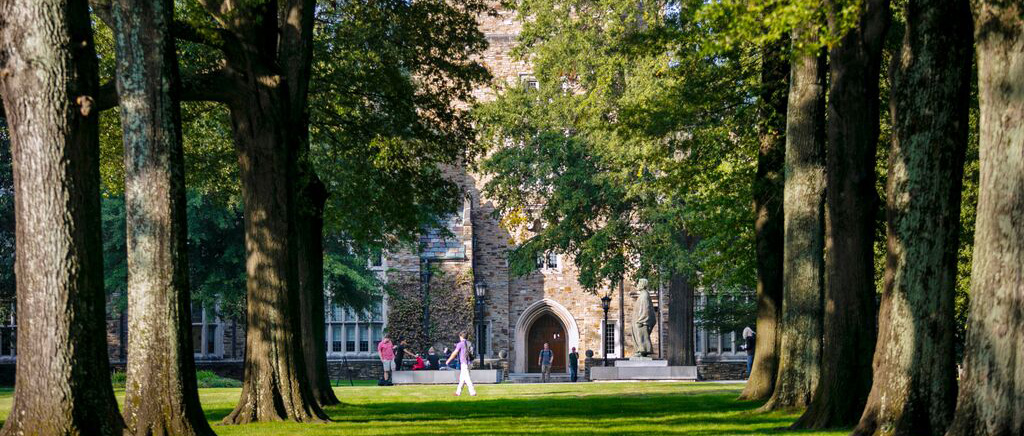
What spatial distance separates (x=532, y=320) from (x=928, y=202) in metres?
40.3

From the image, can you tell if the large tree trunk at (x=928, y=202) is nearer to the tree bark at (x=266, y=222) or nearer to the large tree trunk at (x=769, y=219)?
the tree bark at (x=266, y=222)

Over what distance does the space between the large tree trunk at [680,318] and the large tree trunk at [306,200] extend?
20.1m

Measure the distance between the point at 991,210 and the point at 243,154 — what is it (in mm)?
9949

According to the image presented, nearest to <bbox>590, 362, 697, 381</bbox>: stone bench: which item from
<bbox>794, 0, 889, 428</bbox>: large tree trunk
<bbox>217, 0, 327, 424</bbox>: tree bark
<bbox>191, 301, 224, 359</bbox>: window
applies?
<bbox>191, 301, 224, 359</bbox>: window

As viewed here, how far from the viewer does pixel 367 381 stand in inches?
1870

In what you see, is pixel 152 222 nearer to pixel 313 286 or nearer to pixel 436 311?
pixel 313 286

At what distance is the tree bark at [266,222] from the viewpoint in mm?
16297

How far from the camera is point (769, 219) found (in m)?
22.0

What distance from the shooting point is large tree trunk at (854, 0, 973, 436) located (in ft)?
36.8

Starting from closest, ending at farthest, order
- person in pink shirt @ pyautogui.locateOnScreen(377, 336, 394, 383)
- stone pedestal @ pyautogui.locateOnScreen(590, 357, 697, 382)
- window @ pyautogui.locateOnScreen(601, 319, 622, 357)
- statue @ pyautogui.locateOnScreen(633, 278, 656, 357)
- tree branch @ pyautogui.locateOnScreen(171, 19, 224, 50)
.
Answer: tree branch @ pyautogui.locateOnScreen(171, 19, 224, 50)
stone pedestal @ pyautogui.locateOnScreen(590, 357, 697, 382)
person in pink shirt @ pyautogui.locateOnScreen(377, 336, 394, 383)
statue @ pyautogui.locateOnScreen(633, 278, 656, 357)
window @ pyautogui.locateOnScreen(601, 319, 622, 357)

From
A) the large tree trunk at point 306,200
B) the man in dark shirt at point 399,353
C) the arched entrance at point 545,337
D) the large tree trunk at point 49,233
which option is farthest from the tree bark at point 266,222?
the arched entrance at point 545,337

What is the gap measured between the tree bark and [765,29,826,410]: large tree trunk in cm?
639

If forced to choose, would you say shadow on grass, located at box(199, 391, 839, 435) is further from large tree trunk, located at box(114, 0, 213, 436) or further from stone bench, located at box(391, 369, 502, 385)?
stone bench, located at box(391, 369, 502, 385)

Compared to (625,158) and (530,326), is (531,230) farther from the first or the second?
(625,158)
